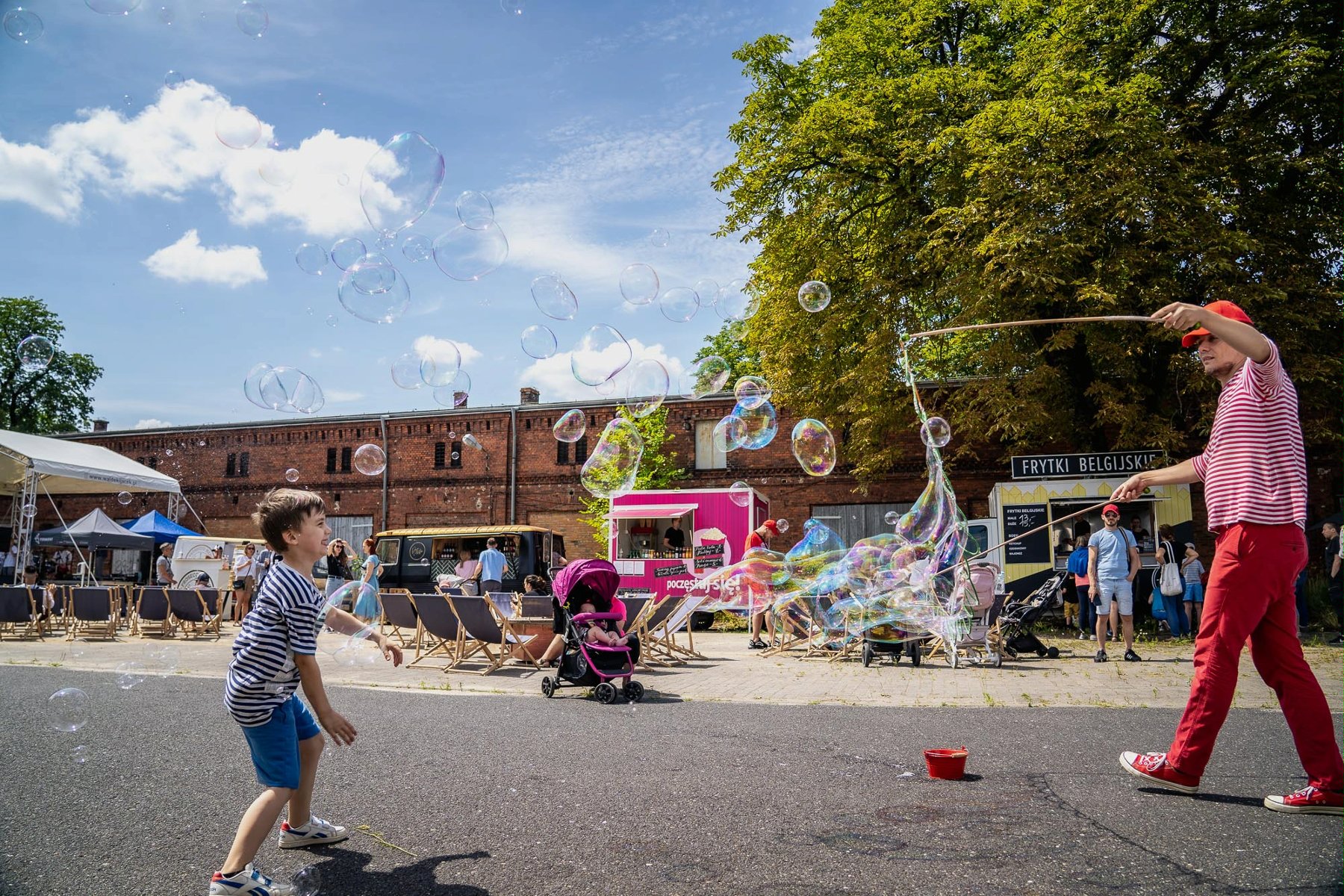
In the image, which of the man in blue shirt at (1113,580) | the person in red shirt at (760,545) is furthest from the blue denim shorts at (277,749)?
the man in blue shirt at (1113,580)

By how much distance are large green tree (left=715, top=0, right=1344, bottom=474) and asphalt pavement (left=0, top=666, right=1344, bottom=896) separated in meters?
11.8

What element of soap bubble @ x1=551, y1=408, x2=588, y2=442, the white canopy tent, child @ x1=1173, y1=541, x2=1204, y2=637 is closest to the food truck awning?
soap bubble @ x1=551, y1=408, x2=588, y2=442

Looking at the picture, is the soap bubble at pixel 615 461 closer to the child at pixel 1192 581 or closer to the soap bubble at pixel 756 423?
the soap bubble at pixel 756 423

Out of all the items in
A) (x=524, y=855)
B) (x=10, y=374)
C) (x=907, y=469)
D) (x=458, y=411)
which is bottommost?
(x=524, y=855)

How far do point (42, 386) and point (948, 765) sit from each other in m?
49.5

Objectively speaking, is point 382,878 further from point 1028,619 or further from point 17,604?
point 17,604

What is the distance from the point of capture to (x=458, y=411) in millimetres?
31375

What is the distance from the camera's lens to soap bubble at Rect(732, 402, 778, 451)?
10.5 m

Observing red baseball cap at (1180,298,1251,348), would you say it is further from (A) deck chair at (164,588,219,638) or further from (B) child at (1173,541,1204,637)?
(A) deck chair at (164,588,219,638)

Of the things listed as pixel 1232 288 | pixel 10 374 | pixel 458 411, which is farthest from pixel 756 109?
pixel 10 374

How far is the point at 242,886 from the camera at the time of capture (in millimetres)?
2781

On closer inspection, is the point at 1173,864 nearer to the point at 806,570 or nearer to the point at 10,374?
the point at 806,570

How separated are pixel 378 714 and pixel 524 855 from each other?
13.2 feet

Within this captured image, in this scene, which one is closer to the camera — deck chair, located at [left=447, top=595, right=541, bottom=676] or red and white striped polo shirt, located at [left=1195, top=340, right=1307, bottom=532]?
red and white striped polo shirt, located at [left=1195, top=340, right=1307, bottom=532]
